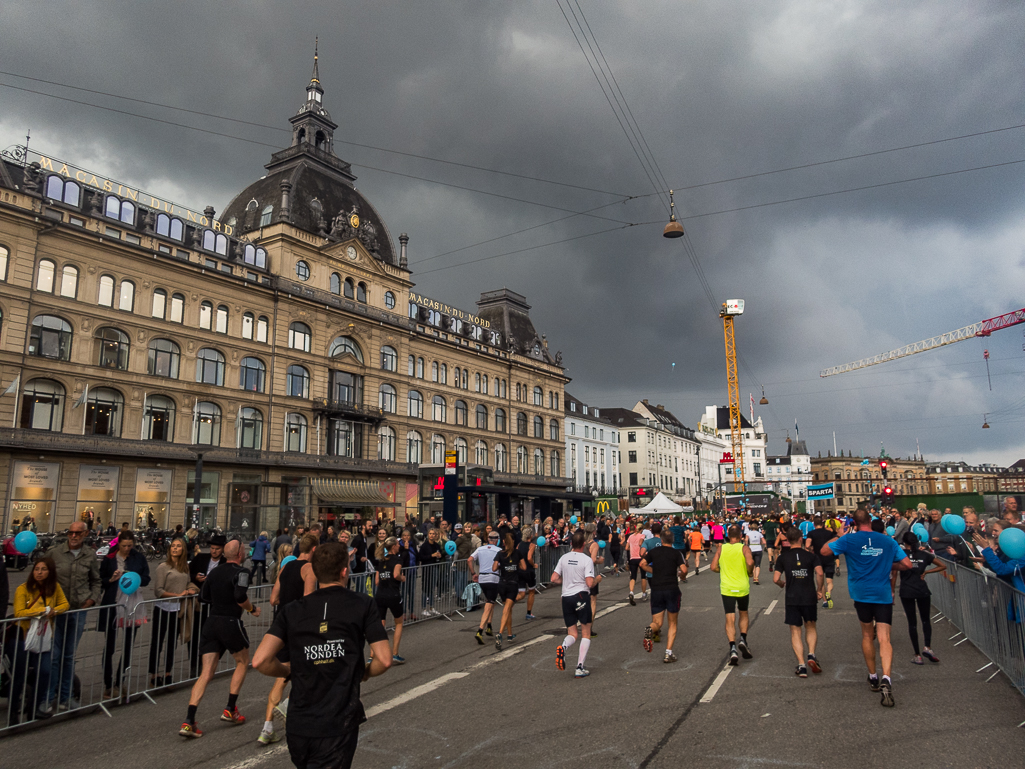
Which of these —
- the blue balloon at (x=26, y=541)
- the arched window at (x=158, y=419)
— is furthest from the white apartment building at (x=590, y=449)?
the blue balloon at (x=26, y=541)

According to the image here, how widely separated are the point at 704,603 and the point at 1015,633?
8264 mm

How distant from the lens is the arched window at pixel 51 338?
108ft

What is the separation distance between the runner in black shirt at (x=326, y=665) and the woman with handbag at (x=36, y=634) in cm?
471

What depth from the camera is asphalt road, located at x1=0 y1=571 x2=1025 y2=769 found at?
19.1 ft

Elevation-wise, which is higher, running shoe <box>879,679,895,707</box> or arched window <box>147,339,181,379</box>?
arched window <box>147,339,181,379</box>

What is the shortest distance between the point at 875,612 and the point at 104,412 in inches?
1464

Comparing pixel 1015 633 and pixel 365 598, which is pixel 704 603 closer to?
pixel 1015 633

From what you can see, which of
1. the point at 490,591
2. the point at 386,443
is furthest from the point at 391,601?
the point at 386,443

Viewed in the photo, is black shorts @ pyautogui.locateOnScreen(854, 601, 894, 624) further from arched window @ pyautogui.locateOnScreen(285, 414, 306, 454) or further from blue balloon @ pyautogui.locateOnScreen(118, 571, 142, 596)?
arched window @ pyautogui.locateOnScreen(285, 414, 306, 454)

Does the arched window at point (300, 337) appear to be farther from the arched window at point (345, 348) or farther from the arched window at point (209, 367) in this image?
the arched window at point (209, 367)

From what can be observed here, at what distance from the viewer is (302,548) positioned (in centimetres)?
793

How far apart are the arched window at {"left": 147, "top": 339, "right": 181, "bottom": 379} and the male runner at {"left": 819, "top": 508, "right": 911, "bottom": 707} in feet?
123

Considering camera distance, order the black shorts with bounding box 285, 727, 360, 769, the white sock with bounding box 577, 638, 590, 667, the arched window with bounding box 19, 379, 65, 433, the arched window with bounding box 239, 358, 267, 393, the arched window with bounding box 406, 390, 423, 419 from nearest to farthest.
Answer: the black shorts with bounding box 285, 727, 360, 769 < the white sock with bounding box 577, 638, 590, 667 < the arched window with bounding box 19, 379, 65, 433 < the arched window with bounding box 239, 358, 267, 393 < the arched window with bounding box 406, 390, 423, 419

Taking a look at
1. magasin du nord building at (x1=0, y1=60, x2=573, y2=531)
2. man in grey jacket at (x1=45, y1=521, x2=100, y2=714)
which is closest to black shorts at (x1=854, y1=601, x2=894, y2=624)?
man in grey jacket at (x1=45, y1=521, x2=100, y2=714)
